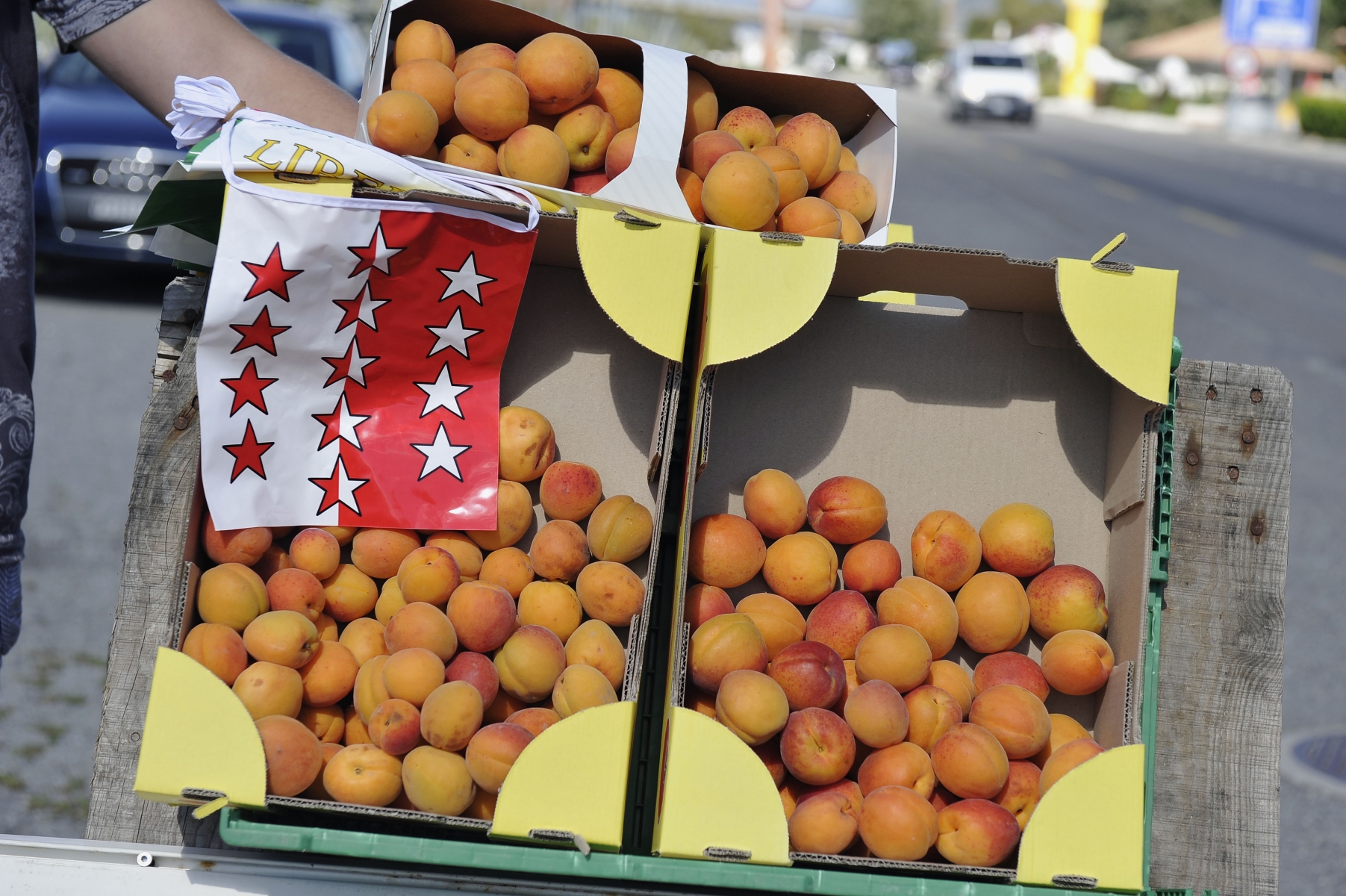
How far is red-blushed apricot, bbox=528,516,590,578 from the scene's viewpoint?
1.52 meters

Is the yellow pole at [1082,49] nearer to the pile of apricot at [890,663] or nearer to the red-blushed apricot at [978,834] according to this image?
the pile of apricot at [890,663]

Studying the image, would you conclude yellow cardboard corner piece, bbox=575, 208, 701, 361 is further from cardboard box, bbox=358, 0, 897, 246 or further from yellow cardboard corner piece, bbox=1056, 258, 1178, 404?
yellow cardboard corner piece, bbox=1056, 258, 1178, 404

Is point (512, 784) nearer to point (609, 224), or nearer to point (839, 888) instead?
point (839, 888)

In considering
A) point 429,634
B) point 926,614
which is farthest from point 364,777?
point 926,614

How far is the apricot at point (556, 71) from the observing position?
1660mm

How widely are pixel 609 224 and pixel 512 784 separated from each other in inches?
26.7

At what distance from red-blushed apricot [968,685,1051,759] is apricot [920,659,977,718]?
2.3 inches

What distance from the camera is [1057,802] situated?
1.26m

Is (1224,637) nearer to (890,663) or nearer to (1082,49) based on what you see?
(890,663)

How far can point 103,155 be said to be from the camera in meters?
6.25

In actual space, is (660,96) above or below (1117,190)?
below

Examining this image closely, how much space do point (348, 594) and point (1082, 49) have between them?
53.0 m

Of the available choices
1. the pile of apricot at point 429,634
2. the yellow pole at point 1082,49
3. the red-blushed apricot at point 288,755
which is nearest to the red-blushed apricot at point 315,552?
the pile of apricot at point 429,634

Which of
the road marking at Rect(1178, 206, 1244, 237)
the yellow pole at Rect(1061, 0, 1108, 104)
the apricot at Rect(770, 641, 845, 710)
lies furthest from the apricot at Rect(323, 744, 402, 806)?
the yellow pole at Rect(1061, 0, 1108, 104)
